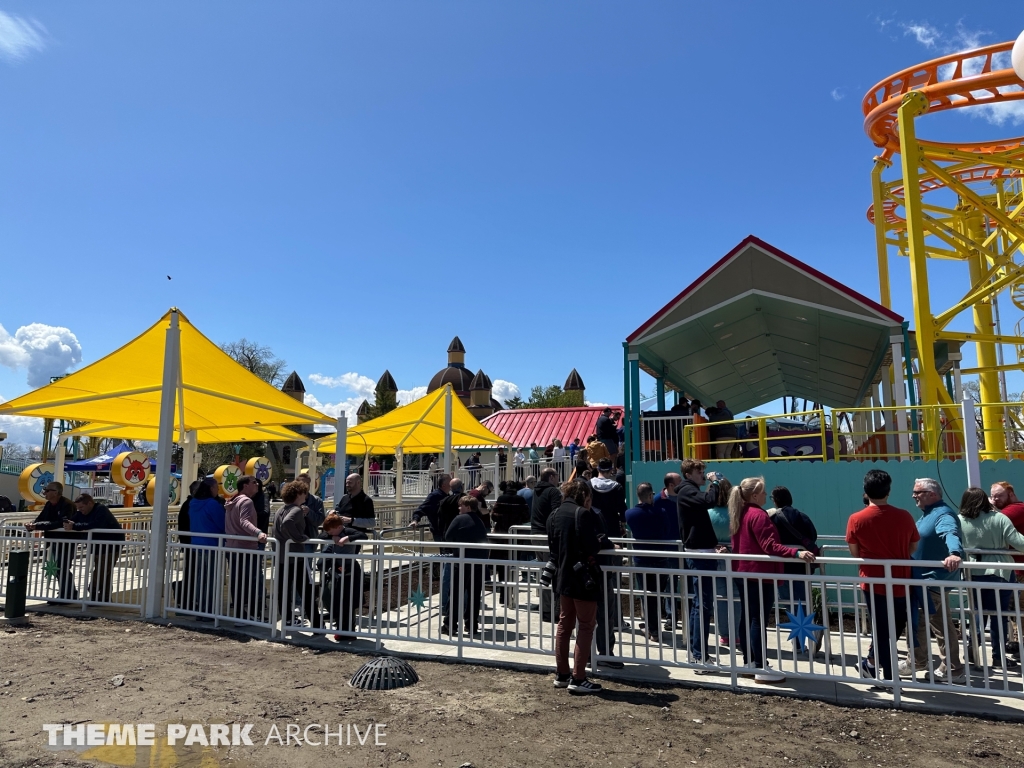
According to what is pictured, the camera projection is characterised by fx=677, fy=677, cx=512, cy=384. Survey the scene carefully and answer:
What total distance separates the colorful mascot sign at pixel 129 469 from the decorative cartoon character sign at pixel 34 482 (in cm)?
162

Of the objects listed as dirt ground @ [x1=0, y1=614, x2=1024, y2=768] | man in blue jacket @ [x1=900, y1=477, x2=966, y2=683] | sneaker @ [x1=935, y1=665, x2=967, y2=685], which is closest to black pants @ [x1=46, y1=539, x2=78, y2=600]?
dirt ground @ [x1=0, y1=614, x2=1024, y2=768]

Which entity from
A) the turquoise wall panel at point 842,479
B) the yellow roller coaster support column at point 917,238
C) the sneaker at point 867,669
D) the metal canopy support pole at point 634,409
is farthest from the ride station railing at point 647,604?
the yellow roller coaster support column at point 917,238

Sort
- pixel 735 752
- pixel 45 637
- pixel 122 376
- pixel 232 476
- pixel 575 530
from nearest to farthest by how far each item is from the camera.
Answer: pixel 735 752 → pixel 575 530 → pixel 45 637 → pixel 122 376 → pixel 232 476

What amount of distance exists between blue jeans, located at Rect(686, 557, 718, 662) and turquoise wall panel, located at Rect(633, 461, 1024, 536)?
4.33 m

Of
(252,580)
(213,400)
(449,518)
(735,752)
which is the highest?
(213,400)

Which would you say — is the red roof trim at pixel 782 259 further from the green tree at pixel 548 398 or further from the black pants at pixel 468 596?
the green tree at pixel 548 398

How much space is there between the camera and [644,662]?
5.95 m

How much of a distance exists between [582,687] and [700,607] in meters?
1.20

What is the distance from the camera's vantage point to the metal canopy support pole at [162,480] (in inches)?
334

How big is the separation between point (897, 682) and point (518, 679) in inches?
119

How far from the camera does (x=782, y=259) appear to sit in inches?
478

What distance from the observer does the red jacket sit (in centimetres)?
583

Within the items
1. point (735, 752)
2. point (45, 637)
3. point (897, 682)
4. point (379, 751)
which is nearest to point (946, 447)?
point (897, 682)

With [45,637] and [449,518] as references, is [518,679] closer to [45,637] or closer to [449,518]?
[449,518]
